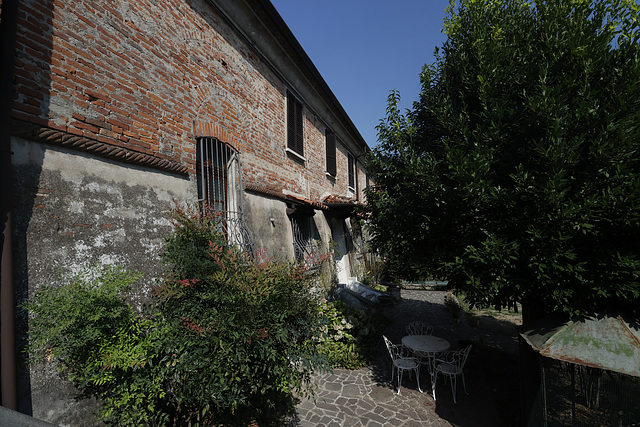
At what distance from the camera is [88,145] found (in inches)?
119

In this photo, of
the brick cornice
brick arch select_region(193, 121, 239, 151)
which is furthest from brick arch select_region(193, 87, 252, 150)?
the brick cornice

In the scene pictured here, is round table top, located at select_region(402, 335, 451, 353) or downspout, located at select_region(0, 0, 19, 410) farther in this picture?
round table top, located at select_region(402, 335, 451, 353)

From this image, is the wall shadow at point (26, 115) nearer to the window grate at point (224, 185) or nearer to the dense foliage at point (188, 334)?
the dense foliage at point (188, 334)

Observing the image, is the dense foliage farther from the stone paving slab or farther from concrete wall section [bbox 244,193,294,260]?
concrete wall section [bbox 244,193,294,260]

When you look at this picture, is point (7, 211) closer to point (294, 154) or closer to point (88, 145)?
point (88, 145)

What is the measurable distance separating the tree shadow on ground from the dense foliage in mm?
3286

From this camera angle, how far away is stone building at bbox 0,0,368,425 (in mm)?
2500

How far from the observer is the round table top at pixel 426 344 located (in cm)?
551

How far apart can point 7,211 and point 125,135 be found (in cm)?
153

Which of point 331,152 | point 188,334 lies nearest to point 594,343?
point 188,334

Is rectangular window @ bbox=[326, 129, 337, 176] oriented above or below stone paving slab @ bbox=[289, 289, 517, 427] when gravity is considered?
above

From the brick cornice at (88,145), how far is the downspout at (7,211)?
15cm

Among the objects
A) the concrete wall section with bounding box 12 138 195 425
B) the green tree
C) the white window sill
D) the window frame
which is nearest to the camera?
the concrete wall section with bounding box 12 138 195 425

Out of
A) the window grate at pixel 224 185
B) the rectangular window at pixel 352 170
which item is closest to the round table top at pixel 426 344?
the window grate at pixel 224 185
